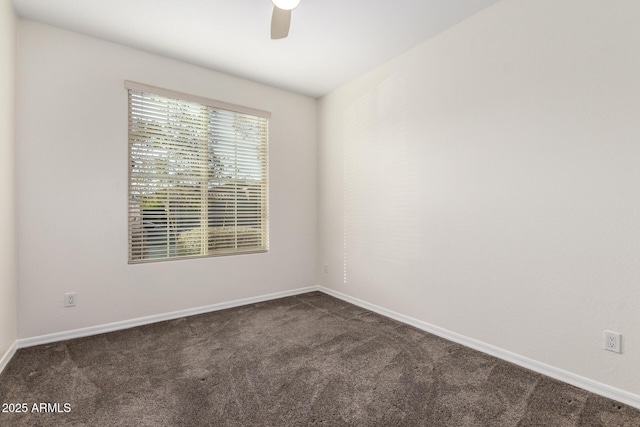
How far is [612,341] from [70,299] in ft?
13.2

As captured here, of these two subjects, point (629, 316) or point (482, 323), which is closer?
point (629, 316)

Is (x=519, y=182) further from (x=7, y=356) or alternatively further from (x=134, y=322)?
(x=7, y=356)

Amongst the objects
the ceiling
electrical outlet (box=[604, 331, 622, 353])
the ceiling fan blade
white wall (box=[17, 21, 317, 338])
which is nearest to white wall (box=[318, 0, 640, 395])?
electrical outlet (box=[604, 331, 622, 353])

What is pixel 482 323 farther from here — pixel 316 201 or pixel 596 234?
pixel 316 201

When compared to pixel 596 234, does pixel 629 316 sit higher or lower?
lower

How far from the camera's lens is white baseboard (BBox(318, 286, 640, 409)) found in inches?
70.6

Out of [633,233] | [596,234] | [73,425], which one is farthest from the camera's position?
[596,234]

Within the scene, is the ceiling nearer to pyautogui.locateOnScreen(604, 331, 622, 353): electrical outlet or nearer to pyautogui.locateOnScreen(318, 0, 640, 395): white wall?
pyautogui.locateOnScreen(318, 0, 640, 395): white wall

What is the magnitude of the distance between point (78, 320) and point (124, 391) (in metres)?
1.25

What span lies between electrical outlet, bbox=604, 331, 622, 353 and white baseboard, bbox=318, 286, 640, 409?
23cm

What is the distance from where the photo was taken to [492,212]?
94.0 inches

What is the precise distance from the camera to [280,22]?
2141 millimetres

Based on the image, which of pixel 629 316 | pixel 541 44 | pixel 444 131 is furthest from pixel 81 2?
pixel 629 316

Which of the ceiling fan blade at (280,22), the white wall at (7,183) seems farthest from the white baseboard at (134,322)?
the ceiling fan blade at (280,22)
